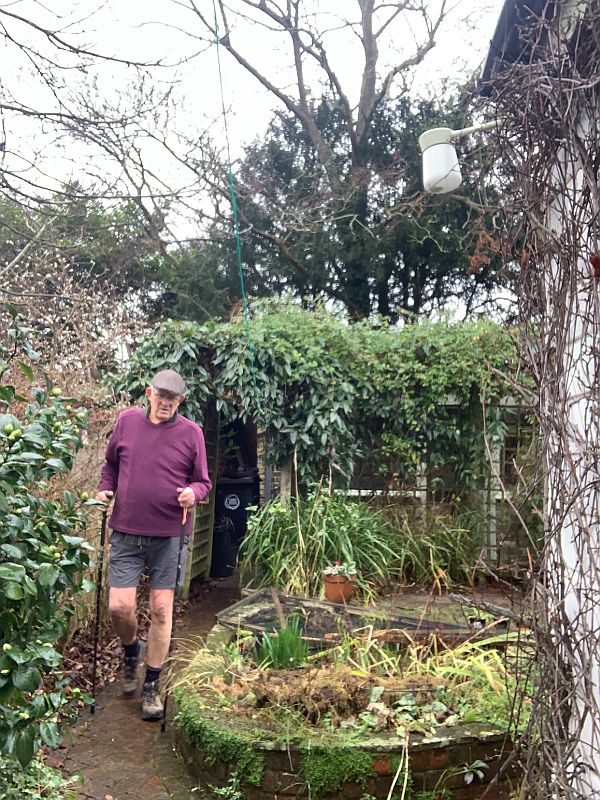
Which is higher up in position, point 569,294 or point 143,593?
point 569,294

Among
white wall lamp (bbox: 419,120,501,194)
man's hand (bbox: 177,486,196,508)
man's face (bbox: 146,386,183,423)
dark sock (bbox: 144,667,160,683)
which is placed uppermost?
white wall lamp (bbox: 419,120,501,194)

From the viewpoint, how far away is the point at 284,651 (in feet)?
11.1

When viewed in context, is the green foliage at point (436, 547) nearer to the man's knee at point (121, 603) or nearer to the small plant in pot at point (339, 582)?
the small plant in pot at point (339, 582)

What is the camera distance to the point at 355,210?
42.0 feet

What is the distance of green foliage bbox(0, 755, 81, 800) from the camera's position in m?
2.23

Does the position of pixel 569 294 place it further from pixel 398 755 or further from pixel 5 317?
pixel 5 317

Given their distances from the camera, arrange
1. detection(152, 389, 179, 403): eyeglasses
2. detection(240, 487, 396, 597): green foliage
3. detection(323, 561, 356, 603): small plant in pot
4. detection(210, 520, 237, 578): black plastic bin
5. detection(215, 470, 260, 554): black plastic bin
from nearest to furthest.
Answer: detection(152, 389, 179, 403): eyeglasses
detection(323, 561, 356, 603): small plant in pot
detection(240, 487, 396, 597): green foliage
detection(210, 520, 237, 578): black plastic bin
detection(215, 470, 260, 554): black plastic bin

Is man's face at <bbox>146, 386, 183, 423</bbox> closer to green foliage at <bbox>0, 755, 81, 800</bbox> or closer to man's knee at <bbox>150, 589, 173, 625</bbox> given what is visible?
man's knee at <bbox>150, 589, 173, 625</bbox>

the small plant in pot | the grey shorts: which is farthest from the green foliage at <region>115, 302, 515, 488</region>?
the grey shorts

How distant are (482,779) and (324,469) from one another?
3963 mm

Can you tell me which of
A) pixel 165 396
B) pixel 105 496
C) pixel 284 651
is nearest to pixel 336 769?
pixel 284 651

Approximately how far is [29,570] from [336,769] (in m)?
1.52

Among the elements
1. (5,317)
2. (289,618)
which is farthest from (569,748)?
(5,317)

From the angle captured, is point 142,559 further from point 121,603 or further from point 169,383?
point 169,383
